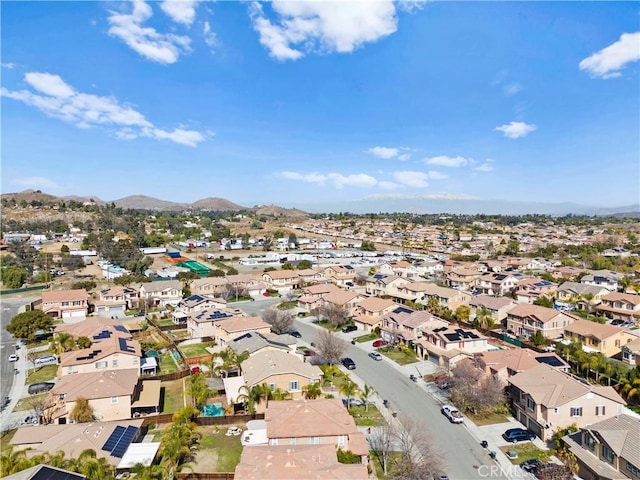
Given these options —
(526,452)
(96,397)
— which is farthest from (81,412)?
(526,452)

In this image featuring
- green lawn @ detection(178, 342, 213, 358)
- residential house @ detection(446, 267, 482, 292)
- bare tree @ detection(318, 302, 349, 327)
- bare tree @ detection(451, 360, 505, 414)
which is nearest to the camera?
bare tree @ detection(451, 360, 505, 414)

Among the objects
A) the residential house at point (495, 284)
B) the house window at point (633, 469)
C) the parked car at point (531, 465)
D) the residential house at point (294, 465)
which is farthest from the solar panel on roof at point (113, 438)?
the residential house at point (495, 284)

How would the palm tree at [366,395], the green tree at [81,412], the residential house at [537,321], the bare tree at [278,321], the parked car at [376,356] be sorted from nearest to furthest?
the green tree at [81,412] < the palm tree at [366,395] < the parked car at [376,356] < the residential house at [537,321] < the bare tree at [278,321]

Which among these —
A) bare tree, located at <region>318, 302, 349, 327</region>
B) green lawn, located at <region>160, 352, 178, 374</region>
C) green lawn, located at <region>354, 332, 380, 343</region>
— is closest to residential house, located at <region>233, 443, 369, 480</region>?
green lawn, located at <region>160, 352, 178, 374</region>

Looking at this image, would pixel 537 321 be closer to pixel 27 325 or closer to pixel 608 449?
pixel 608 449

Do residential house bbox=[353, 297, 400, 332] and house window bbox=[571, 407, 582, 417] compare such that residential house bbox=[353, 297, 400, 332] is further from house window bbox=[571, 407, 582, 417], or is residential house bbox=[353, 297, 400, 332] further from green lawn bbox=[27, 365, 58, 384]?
green lawn bbox=[27, 365, 58, 384]

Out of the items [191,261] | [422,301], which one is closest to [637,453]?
[422,301]

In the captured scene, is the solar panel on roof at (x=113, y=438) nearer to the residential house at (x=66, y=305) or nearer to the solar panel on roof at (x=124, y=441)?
the solar panel on roof at (x=124, y=441)
